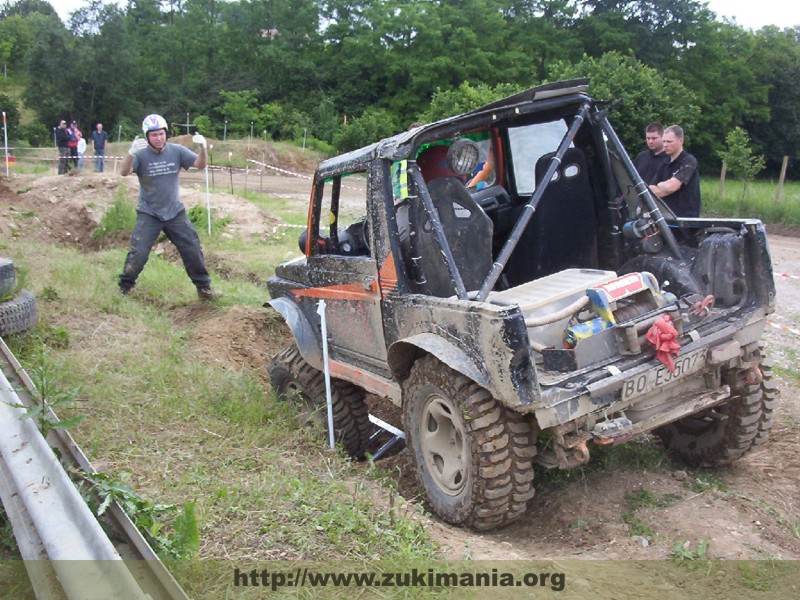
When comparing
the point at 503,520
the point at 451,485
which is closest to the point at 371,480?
the point at 451,485

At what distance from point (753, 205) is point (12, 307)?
18945 mm

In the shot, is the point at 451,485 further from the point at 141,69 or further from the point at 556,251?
the point at 141,69

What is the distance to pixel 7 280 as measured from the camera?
582 centimetres

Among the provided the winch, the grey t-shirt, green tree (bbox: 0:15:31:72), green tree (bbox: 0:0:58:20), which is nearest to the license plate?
the winch

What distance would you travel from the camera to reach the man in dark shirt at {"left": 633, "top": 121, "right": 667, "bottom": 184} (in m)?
7.00

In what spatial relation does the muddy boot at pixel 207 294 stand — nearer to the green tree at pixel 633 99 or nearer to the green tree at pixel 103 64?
the green tree at pixel 633 99

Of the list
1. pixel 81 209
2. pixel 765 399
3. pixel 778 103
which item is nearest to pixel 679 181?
pixel 765 399

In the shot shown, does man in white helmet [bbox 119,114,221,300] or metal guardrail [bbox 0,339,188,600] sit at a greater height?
man in white helmet [bbox 119,114,221,300]

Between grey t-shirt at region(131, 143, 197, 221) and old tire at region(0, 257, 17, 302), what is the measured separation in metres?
2.06

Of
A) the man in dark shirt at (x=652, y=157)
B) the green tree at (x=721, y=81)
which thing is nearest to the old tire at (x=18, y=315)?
the man in dark shirt at (x=652, y=157)

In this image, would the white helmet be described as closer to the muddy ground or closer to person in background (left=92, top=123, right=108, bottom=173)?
the muddy ground

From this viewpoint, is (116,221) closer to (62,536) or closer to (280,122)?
(62,536)

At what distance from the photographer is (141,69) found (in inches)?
1967

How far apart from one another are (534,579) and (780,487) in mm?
2252
